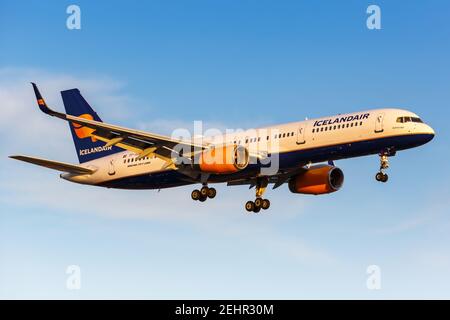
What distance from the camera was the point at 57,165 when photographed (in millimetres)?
68062

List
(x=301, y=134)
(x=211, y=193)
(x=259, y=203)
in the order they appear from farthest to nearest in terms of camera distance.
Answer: (x=259, y=203) < (x=211, y=193) < (x=301, y=134)

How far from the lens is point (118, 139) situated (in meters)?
62.5

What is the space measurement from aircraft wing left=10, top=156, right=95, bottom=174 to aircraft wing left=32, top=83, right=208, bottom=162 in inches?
180

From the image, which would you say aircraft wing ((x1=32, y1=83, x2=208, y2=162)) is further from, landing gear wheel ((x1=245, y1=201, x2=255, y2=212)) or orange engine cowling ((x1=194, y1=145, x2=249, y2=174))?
landing gear wheel ((x1=245, y1=201, x2=255, y2=212))

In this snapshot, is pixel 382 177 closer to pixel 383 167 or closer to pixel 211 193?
pixel 383 167

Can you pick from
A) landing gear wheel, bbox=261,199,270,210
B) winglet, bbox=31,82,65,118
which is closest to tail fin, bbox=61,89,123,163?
landing gear wheel, bbox=261,199,270,210

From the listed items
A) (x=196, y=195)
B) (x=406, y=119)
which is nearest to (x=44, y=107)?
(x=196, y=195)

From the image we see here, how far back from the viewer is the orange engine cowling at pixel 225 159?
62.8 metres

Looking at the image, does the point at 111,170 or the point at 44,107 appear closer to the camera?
the point at 44,107

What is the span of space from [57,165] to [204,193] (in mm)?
10717

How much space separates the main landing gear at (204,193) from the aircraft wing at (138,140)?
3026 millimetres
